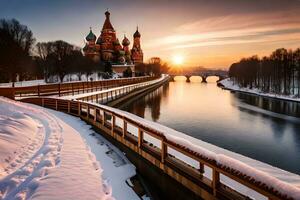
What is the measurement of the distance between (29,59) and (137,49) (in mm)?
68778

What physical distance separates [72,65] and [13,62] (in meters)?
20.6

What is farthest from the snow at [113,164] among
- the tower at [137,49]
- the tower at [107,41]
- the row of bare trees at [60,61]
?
the tower at [137,49]

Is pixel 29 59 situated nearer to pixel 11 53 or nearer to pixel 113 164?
pixel 11 53

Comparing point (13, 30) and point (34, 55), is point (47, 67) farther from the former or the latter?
point (34, 55)

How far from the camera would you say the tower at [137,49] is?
371ft

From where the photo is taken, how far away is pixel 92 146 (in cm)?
1034

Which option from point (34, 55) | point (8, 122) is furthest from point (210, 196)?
point (34, 55)

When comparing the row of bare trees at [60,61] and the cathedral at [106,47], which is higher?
the cathedral at [106,47]

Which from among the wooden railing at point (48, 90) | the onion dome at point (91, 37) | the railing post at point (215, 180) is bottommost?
the railing post at point (215, 180)

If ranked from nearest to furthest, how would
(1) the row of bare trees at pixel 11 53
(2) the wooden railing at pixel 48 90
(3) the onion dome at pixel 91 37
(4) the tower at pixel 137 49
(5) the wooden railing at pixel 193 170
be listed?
(5) the wooden railing at pixel 193 170
(2) the wooden railing at pixel 48 90
(1) the row of bare trees at pixel 11 53
(3) the onion dome at pixel 91 37
(4) the tower at pixel 137 49

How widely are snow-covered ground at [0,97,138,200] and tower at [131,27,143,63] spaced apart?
103353 millimetres

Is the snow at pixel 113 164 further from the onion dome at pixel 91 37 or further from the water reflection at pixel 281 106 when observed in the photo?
the onion dome at pixel 91 37

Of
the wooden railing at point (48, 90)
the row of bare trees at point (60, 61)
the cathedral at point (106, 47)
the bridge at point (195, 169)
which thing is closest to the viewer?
the bridge at point (195, 169)

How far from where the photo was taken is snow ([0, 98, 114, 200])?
578 cm
